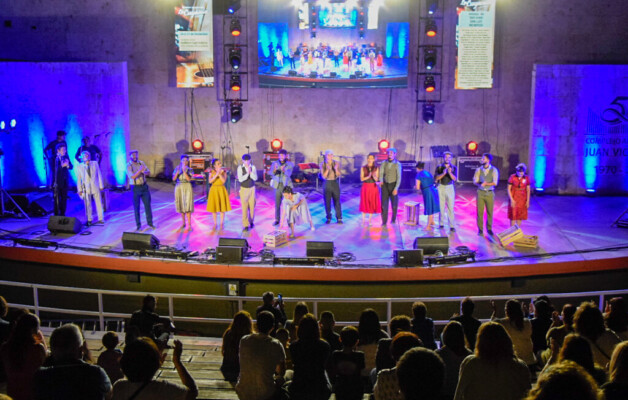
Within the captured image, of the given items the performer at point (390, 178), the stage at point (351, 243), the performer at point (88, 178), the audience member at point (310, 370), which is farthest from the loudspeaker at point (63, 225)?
the audience member at point (310, 370)

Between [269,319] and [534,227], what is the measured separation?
8498mm

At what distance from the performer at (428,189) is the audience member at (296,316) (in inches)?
234

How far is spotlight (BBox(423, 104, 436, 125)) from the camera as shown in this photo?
14992 mm

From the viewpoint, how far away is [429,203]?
11.0 meters

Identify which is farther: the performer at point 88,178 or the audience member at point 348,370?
the performer at point 88,178

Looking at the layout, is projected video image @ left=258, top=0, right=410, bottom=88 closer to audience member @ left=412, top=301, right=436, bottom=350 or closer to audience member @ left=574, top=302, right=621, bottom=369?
audience member @ left=412, top=301, right=436, bottom=350

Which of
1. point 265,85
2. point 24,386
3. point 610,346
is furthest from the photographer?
point 265,85

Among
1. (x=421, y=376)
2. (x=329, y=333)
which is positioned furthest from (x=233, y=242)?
(x=421, y=376)

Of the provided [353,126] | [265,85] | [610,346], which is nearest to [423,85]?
[353,126]

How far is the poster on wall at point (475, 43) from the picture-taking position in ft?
48.3

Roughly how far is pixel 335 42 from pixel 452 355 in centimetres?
1208

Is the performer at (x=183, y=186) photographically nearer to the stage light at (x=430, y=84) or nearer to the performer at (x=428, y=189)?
the performer at (x=428, y=189)

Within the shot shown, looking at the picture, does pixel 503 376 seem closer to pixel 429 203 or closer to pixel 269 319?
pixel 269 319

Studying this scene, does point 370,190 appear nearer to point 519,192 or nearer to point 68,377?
point 519,192
